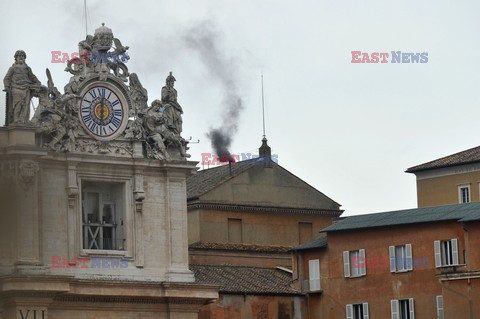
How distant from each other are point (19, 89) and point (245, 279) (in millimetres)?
17247

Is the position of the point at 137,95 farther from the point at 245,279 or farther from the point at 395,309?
the point at 395,309

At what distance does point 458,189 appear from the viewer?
265 ft

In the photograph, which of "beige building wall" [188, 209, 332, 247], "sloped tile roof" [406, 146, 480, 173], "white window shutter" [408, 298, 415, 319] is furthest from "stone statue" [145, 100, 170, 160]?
"sloped tile roof" [406, 146, 480, 173]

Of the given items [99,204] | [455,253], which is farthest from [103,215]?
[455,253]

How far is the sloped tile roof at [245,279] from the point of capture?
66.9 metres

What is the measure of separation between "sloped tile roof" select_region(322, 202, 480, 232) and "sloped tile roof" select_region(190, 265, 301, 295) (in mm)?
3736

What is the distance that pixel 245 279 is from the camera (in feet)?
227

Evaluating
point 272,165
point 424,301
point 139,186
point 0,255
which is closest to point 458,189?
point 272,165

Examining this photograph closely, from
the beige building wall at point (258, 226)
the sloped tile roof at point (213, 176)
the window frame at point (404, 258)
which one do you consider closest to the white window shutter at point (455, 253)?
the window frame at point (404, 258)

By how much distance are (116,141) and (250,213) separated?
21990mm

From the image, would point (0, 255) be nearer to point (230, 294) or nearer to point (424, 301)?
point (230, 294)

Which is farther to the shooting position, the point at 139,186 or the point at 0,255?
the point at 139,186

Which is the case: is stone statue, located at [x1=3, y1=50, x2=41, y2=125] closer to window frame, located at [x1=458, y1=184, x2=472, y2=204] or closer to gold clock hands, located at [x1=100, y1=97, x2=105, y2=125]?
gold clock hands, located at [x1=100, y1=97, x2=105, y2=125]

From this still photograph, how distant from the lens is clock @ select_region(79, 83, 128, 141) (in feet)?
194
